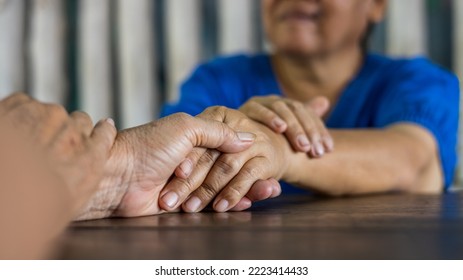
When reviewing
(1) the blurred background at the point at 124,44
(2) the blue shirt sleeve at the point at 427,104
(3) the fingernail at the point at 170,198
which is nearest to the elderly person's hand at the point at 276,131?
(3) the fingernail at the point at 170,198

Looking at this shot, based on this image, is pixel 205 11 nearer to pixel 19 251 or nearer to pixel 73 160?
pixel 73 160

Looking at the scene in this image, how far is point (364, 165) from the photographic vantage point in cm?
98

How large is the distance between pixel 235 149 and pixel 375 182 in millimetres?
340

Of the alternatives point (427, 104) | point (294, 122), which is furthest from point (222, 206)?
point (427, 104)

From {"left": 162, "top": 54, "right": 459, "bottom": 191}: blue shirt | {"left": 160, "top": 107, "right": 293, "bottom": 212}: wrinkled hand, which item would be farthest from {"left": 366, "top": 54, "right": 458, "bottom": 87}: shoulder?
{"left": 160, "top": 107, "right": 293, "bottom": 212}: wrinkled hand

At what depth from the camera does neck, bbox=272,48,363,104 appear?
1429 mm

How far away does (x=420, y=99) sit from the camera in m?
1.20

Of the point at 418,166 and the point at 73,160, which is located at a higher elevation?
the point at 73,160

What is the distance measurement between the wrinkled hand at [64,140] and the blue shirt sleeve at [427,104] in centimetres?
71

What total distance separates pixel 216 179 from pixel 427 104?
62 centimetres

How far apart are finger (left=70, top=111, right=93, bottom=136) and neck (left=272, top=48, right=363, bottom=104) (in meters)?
0.83

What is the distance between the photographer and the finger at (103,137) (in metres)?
0.63

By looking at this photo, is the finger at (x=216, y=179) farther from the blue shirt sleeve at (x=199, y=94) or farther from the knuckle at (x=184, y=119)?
the blue shirt sleeve at (x=199, y=94)

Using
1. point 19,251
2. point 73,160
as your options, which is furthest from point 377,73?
point 19,251
